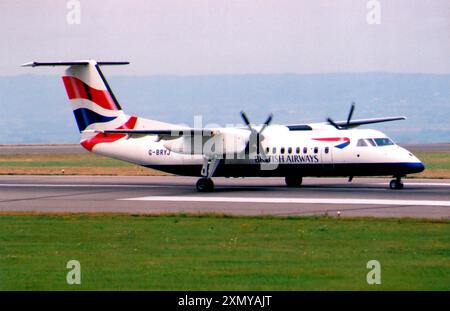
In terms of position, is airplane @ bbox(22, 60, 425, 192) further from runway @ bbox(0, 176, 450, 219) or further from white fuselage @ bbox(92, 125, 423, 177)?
runway @ bbox(0, 176, 450, 219)

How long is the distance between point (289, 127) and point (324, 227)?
1751 centimetres

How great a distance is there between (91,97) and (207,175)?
6.76 metres

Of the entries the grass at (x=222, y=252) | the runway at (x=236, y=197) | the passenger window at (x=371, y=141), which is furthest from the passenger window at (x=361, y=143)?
the grass at (x=222, y=252)

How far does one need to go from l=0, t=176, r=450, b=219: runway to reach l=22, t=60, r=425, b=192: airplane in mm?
817

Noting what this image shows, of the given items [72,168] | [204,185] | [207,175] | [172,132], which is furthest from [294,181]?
[72,168]

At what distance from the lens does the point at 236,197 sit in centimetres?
3219

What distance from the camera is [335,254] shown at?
58.1 ft

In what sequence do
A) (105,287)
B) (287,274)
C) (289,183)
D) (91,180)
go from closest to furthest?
1. (105,287)
2. (287,274)
3. (289,183)
4. (91,180)

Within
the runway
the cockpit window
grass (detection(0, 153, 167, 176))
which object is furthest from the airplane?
grass (detection(0, 153, 167, 176))

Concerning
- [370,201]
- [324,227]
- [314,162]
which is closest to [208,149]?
[314,162]

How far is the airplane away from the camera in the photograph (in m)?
33.7

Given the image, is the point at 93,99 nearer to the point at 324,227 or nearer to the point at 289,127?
the point at 289,127

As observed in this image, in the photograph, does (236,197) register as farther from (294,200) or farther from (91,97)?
(91,97)

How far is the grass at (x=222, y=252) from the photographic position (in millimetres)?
14859
